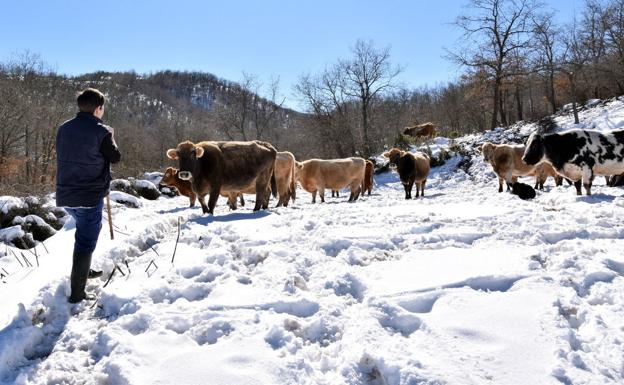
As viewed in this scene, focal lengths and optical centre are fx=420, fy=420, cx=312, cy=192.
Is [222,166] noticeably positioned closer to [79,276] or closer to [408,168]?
[79,276]

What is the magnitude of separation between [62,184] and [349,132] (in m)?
33.2

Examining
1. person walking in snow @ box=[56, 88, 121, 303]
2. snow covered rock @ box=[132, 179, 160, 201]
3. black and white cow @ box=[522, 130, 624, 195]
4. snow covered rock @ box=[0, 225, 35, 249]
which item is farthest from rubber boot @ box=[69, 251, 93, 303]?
snow covered rock @ box=[132, 179, 160, 201]

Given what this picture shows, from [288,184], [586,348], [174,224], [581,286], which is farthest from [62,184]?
[288,184]

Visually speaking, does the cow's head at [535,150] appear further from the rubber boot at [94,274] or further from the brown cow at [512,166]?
the rubber boot at [94,274]

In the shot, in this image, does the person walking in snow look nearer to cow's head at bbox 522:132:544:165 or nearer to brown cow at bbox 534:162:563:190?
cow's head at bbox 522:132:544:165

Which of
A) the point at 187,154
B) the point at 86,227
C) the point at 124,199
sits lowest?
the point at 86,227

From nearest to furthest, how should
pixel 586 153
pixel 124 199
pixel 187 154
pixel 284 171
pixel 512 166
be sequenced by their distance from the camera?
pixel 187 154 < pixel 586 153 < pixel 512 166 < pixel 284 171 < pixel 124 199

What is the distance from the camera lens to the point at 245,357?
259 cm

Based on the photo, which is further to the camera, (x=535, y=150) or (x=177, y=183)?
(x=177, y=183)

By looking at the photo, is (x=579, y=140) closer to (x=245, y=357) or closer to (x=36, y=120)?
(x=245, y=357)

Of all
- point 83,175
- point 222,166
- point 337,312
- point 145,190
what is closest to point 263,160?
point 222,166

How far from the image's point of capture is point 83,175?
152 inches

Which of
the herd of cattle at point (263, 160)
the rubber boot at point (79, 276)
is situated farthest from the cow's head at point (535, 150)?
the rubber boot at point (79, 276)

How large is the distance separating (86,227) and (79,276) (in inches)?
17.3
